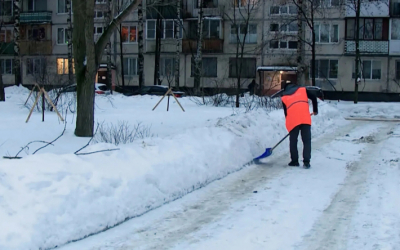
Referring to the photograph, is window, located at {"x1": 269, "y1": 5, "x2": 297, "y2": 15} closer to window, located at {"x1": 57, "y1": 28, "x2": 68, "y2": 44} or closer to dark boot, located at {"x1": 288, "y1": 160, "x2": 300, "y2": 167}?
window, located at {"x1": 57, "y1": 28, "x2": 68, "y2": 44}

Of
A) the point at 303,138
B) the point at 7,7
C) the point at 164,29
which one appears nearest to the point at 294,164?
the point at 303,138

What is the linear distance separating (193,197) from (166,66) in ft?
125

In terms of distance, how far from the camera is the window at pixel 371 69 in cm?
4019

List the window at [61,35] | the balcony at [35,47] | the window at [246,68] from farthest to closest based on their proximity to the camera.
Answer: the window at [61,35] → the balcony at [35,47] → the window at [246,68]

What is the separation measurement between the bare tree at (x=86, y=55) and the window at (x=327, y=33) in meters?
31.9

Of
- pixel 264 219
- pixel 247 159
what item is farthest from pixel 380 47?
pixel 264 219

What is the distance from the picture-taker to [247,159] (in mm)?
9664

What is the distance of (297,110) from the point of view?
941 cm

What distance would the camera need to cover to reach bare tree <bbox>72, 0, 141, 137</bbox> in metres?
11.3

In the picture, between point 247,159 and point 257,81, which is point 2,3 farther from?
point 247,159

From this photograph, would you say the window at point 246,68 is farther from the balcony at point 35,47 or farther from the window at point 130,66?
the balcony at point 35,47

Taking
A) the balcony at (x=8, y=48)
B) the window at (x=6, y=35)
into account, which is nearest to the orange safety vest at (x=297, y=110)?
the balcony at (x=8, y=48)

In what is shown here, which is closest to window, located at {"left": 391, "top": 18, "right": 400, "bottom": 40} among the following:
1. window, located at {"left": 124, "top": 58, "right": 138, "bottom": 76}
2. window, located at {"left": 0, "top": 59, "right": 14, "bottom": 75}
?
window, located at {"left": 124, "top": 58, "right": 138, "bottom": 76}

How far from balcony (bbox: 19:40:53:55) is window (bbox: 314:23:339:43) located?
77.1ft
